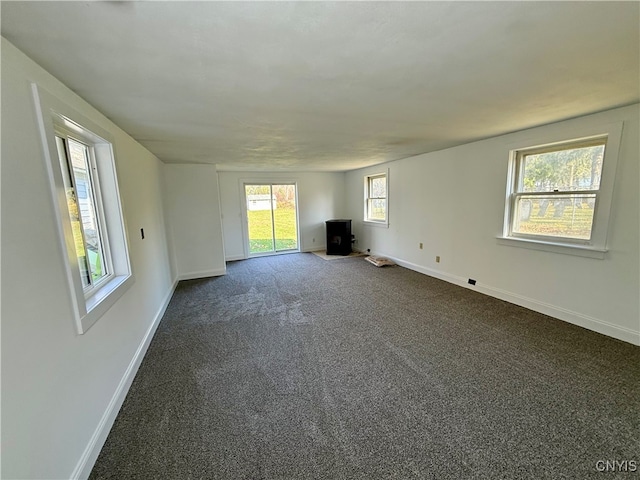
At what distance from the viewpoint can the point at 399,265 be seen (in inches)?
209

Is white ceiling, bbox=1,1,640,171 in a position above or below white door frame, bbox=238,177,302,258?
above

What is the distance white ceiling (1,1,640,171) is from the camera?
40.4 inches

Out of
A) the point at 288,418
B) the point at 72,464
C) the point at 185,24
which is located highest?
the point at 185,24

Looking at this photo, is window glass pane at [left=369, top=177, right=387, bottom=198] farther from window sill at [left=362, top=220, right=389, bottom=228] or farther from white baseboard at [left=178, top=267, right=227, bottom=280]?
white baseboard at [left=178, top=267, right=227, bottom=280]

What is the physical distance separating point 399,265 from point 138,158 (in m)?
4.60

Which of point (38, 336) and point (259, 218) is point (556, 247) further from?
point (259, 218)

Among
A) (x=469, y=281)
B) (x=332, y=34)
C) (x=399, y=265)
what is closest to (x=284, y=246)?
(x=399, y=265)

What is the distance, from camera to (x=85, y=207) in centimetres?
192

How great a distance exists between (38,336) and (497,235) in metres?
4.29

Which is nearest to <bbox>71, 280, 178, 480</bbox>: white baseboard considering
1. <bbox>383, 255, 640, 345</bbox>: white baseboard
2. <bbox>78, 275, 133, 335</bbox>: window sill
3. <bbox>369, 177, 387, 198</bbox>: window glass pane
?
<bbox>78, 275, 133, 335</bbox>: window sill

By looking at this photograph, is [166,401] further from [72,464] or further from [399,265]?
[399,265]

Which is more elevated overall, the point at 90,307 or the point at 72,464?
the point at 90,307

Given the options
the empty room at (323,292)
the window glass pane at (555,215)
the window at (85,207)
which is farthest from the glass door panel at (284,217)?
the window glass pane at (555,215)

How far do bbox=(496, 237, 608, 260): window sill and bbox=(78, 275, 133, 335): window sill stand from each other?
13.7 feet
